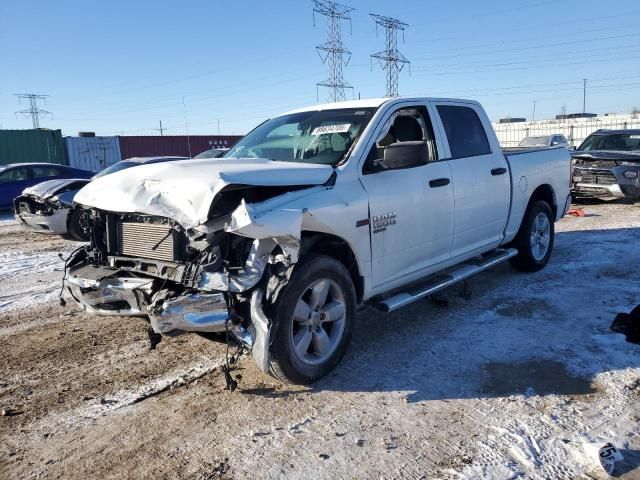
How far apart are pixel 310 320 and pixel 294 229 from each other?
766 millimetres

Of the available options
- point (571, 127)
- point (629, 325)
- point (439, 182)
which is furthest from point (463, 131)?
point (571, 127)

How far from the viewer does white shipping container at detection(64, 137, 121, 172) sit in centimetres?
2953

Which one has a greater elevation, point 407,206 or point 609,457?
point 407,206

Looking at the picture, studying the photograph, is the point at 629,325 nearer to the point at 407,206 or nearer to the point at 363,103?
the point at 407,206

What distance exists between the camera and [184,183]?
3.50 metres

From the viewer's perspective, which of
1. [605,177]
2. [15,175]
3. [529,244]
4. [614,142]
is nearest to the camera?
[529,244]

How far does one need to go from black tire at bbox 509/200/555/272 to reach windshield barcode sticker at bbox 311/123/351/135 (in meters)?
2.99

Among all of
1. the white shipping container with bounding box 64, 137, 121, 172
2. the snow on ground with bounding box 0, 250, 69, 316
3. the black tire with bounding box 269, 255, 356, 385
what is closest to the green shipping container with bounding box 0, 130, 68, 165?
the white shipping container with bounding box 64, 137, 121, 172

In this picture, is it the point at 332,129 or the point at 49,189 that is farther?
the point at 49,189

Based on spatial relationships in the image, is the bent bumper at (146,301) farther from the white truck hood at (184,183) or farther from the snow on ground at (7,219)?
the snow on ground at (7,219)

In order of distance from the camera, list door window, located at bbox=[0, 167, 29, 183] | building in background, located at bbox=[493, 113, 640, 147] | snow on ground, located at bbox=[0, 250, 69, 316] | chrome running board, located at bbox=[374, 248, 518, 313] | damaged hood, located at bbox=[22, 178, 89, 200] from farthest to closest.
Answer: building in background, located at bbox=[493, 113, 640, 147], door window, located at bbox=[0, 167, 29, 183], damaged hood, located at bbox=[22, 178, 89, 200], snow on ground, located at bbox=[0, 250, 69, 316], chrome running board, located at bbox=[374, 248, 518, 313]

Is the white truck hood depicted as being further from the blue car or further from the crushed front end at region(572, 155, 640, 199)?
the blue car

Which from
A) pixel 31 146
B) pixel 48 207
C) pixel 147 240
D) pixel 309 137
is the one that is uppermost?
pixel 31 146

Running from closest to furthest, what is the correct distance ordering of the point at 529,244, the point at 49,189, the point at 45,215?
the point at 529,244, the point at 45,215, the point at 49,189
